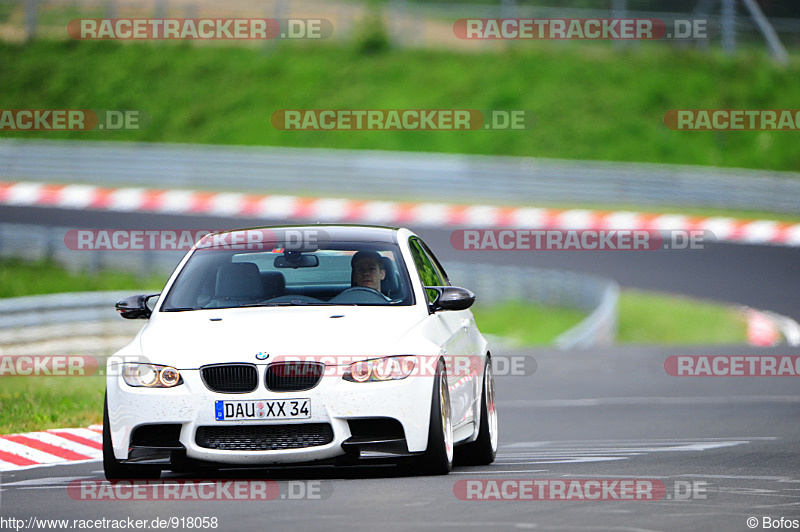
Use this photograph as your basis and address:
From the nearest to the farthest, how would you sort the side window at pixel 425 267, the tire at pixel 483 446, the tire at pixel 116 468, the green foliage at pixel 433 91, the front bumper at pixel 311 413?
the front bumper at pixel 311 413 < the tire at pixel 116 468 < the side window at pixel 425 267 < the tire at pixel 483 446 < the green foliage at pixel 433 91

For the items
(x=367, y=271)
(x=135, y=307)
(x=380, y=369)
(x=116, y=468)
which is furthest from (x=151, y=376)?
(x=367, y=271)

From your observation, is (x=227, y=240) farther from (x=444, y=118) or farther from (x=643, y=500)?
(x=444, y=118)

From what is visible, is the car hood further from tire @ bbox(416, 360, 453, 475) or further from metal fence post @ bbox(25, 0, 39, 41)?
metal fence post @ bbox(25, 0, 39, 41)

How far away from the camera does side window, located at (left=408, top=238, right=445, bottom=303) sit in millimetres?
9745

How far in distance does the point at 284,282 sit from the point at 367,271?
0.53 metres

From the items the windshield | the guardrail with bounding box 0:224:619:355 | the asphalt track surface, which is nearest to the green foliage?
the guardrail with bounding box 0:224:619:355

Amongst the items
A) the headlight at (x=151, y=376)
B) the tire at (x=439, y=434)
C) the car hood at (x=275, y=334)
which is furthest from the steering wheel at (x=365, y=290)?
the headlight at (x=151, y=376)

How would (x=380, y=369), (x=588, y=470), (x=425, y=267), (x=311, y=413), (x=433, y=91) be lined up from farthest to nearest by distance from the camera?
(x=433, y=91) → (x=425, y=267) → (x=588, y=470) → (x=380, y=369) → (x=311, y=413)

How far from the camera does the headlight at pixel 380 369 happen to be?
8.25 metres

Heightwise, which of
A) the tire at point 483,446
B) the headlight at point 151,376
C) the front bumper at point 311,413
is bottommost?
the tire at point 483,446

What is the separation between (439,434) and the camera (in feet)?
27.7

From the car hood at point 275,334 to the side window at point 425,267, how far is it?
29.8 inches

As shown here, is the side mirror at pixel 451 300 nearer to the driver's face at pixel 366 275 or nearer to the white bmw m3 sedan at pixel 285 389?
the white bmw m3 sedan at pixel 285 389

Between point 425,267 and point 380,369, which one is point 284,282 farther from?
point 380,369
